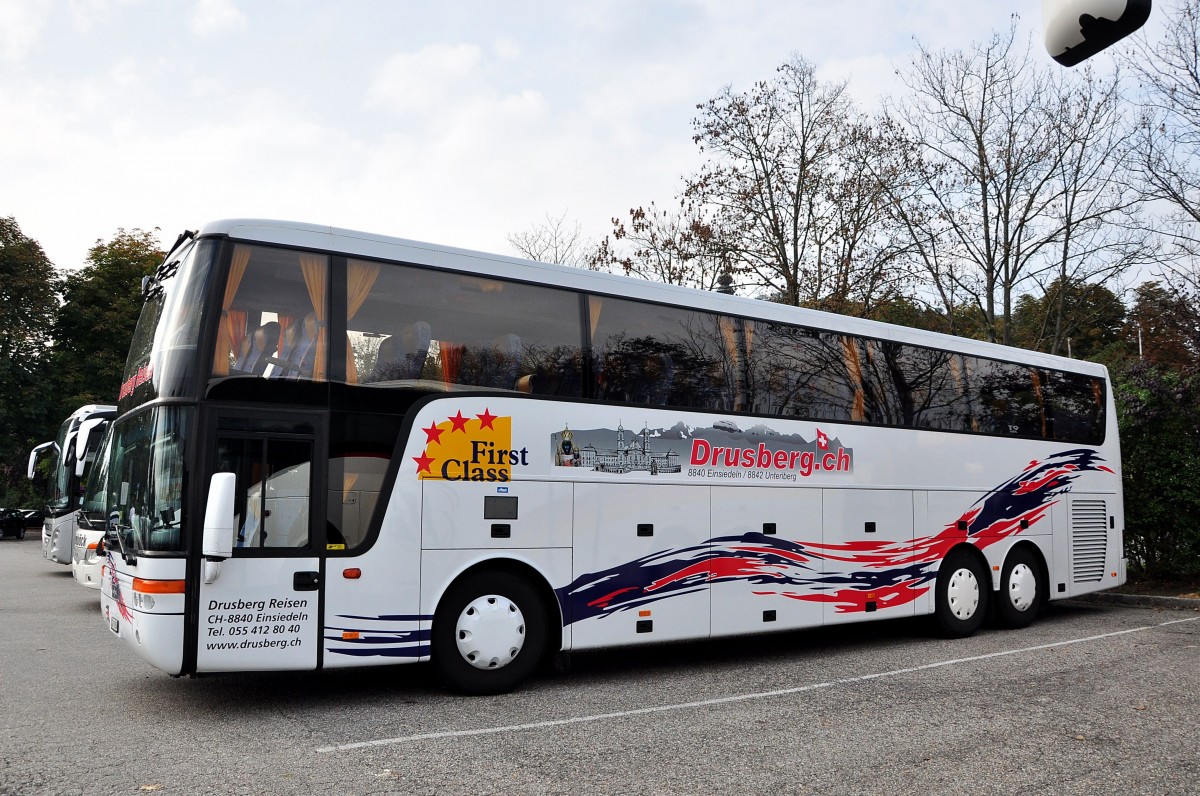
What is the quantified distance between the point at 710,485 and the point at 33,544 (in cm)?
3280

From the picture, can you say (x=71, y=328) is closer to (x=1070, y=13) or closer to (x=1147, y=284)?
(x=1147, y=284)

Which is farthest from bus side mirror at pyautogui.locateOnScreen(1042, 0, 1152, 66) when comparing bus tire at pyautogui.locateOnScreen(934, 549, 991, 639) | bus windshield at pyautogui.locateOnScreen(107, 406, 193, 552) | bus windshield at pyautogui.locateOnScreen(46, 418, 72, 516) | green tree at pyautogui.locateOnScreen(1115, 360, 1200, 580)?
bus windshield at pyautogui.locateOnScreen(46, 418, 72, 516)

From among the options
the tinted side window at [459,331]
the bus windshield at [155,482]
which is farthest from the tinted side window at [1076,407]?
the bus windshield at [155,482]

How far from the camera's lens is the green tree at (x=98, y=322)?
41812mm

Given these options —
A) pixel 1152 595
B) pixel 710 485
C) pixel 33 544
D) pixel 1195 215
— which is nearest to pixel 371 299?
pixel 710 485

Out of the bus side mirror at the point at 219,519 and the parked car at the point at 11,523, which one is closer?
the bus side mirror at the point at 219,519

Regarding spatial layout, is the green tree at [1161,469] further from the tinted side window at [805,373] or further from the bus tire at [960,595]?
the tinted side window at [805,373]

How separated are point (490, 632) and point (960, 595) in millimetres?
6720

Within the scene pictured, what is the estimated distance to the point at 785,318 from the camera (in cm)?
1078

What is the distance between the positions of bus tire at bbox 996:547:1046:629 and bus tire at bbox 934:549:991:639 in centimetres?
34

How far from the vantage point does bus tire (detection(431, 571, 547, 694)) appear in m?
7.98

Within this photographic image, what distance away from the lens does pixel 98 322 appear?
42.9m

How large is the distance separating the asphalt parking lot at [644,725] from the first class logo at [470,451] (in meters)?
1.85

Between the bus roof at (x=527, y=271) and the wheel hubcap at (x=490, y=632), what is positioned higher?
the bus roof at (x=527, y=271)
